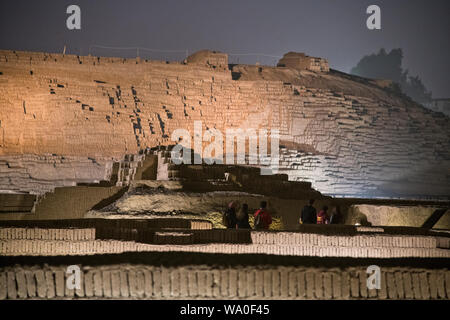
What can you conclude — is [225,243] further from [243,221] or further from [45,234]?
[243,221]

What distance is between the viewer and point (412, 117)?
3494 cm

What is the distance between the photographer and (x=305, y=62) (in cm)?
4000

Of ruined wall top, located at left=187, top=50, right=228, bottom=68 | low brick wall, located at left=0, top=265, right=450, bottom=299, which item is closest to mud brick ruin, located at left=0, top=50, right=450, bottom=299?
low brick wall, located at left=0, top=265, right=450, bottom=299

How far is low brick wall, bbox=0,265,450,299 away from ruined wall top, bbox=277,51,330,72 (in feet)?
116

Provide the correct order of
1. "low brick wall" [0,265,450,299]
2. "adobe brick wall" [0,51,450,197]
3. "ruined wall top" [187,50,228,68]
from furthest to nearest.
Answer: "ruined wall top" [187,50,228,68] → "adobe brick wall" [0,51,450,197] → "low brick wall" [0,265,450,299]

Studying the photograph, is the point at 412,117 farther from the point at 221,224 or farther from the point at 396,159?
the point at 221,224

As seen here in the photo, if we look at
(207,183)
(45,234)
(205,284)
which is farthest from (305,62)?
(205,284)

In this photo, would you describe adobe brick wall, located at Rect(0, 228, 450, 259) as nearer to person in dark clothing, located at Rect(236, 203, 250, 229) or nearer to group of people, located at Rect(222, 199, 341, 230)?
group of people, located at Rect(222, 199, 341, 230)


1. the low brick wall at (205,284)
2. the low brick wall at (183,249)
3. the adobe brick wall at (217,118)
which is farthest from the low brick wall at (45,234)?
the adobe brick wall at (217,118)

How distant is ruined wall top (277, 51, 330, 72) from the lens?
39719mm

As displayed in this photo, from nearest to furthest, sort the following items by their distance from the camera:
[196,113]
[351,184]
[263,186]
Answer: [263,186] < [351,184] < [196,113]

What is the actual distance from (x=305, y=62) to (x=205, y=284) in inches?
1428

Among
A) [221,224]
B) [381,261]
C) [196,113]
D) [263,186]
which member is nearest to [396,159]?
[196,113]
